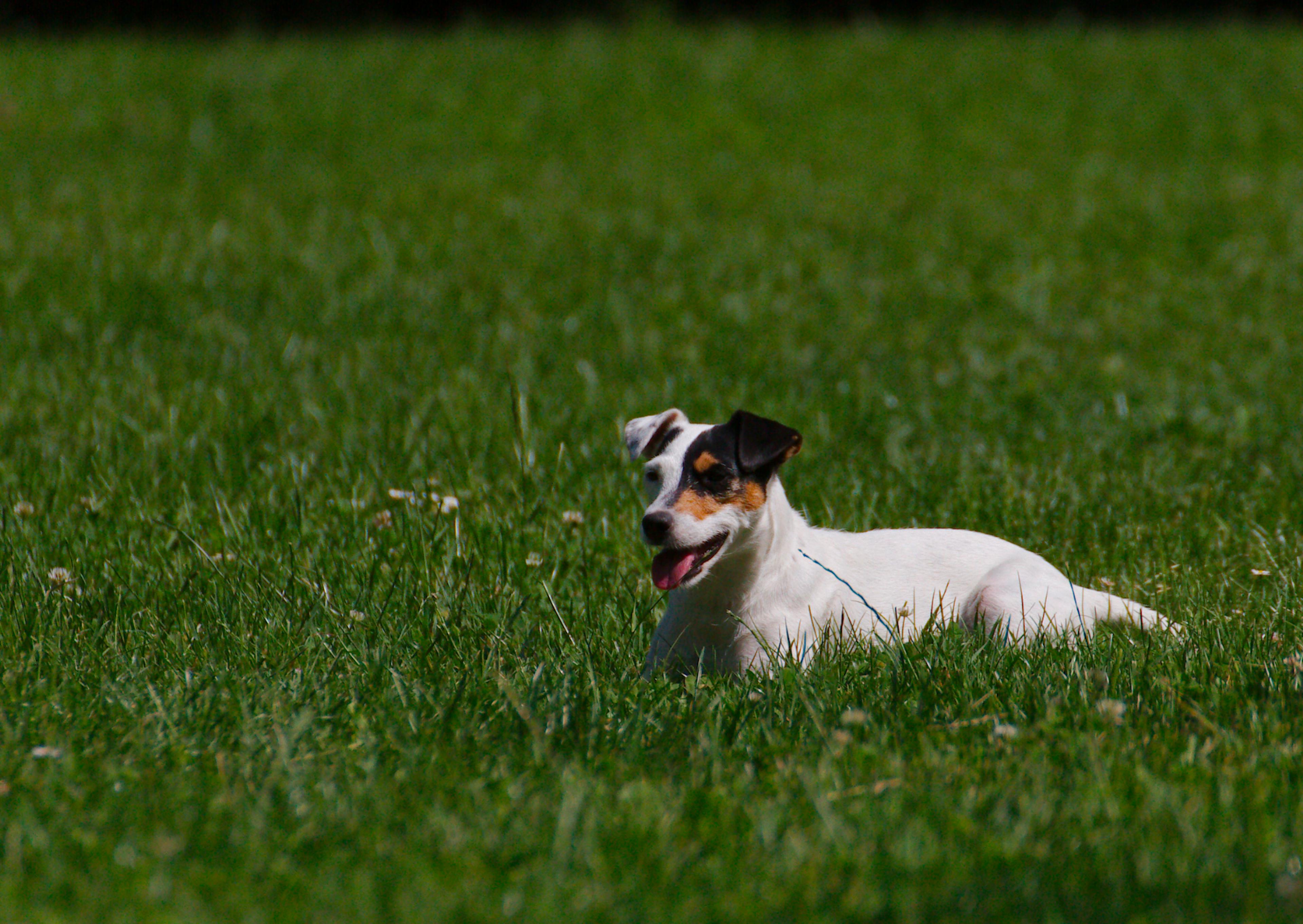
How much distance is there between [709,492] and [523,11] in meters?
22.7

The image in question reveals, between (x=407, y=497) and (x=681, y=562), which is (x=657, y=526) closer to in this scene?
(x=681, y=562)

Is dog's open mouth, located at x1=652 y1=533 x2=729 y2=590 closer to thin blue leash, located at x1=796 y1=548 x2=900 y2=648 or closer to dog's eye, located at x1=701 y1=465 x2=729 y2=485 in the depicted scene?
dog's eye, located at x1=701 y1=465 x2=729 y2=485

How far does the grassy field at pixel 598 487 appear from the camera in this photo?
254 cm

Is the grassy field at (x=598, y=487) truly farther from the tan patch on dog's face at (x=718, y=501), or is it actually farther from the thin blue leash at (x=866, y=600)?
the tan patch on dog's face at (x=718, y=501)

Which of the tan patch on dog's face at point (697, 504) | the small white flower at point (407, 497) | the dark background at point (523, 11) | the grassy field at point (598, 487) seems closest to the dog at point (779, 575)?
the tan patch on dog's face at point (697, 504)

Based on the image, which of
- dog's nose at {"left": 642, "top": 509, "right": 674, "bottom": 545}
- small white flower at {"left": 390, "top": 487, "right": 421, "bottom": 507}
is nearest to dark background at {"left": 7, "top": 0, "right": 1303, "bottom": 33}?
small white flower at {"left": 390, "top": 487, "right": 421, "bottom": 507}

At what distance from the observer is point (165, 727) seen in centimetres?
312

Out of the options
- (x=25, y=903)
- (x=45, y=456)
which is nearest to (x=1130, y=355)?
(x=45, y=456)

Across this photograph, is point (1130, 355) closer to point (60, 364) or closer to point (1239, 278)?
point (1239, 278)

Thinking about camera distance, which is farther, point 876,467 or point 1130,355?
point 1130,355

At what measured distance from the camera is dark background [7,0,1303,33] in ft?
78.1

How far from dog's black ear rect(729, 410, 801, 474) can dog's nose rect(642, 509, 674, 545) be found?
0.29m

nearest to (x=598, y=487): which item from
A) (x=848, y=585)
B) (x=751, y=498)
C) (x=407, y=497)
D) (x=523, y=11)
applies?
(x=407, y=497)

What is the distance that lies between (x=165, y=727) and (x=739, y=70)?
1366cm
